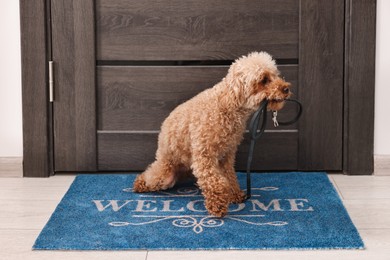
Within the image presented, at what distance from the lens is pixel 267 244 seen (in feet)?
6.22

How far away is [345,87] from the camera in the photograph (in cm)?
258

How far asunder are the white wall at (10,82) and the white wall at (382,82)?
4.43 feet

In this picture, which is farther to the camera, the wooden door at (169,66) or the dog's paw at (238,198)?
the wooden door at (169,66)

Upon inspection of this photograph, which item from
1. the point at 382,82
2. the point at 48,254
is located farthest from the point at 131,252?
the point at 382,82

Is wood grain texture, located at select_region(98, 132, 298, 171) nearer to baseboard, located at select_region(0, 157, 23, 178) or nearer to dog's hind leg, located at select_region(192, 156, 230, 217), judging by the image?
baseboard, located at select_region(0, 157, 23, 178)

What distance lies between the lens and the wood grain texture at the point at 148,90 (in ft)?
8.46

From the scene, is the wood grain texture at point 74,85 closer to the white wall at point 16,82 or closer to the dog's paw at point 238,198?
the white wall at point 16,82

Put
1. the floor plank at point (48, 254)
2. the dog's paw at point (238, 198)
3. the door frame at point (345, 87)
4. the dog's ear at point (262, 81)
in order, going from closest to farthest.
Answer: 1. the floor plank at point (48, 254)
2. the dog's ear at point (262, 81)
3. the dog's paw at point (238, 198)
4. the door frame at point (345, 87)

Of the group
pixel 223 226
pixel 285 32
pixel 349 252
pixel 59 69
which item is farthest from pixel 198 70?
pixel 349 252

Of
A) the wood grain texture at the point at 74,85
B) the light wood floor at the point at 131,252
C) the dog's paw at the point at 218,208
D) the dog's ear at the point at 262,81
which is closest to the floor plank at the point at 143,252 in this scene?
the light wood floor at the point at 131,252

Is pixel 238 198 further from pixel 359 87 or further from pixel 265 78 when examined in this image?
pixel 359 87

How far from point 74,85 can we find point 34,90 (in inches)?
5.9

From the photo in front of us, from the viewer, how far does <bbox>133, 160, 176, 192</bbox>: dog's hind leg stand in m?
2.34

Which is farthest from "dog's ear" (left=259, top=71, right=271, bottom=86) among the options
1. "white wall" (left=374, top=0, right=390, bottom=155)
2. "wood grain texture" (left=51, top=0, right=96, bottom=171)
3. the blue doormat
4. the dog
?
"wood grain texture" (left=51, top=0, right=96, bottom=171)
